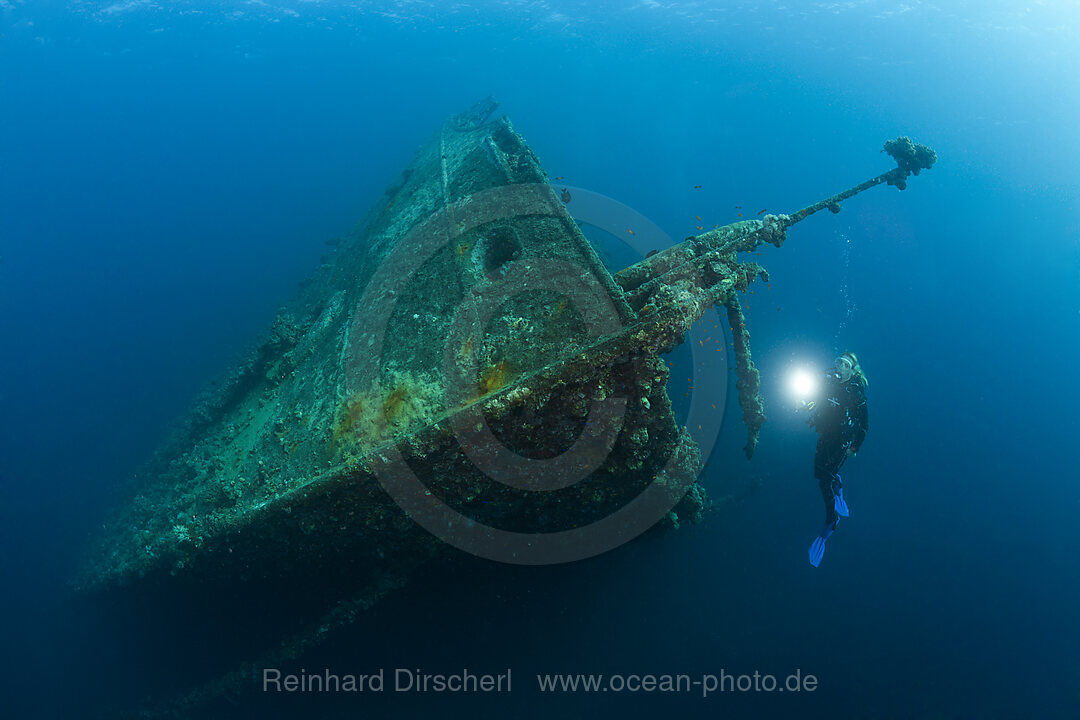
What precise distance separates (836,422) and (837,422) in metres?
0.01

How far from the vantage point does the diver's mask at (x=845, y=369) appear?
6.48 meters

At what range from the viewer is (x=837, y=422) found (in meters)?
6.52

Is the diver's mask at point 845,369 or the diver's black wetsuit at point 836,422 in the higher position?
the diver's mask at point 845,369

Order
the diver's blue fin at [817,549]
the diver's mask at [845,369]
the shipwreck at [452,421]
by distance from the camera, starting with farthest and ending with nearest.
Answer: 1. the diver's blue fin at [817,549]
2. the diver's mask at [845,369]
3. the shipwreck at [452,421]

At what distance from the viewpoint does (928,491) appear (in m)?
11.1

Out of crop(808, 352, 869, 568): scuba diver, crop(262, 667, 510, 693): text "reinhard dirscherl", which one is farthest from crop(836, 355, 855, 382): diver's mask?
crop(262, 667, 510, 693): text "reinhard dirscherl"

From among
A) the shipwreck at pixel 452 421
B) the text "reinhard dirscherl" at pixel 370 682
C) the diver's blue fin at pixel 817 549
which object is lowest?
the text "reinhard dirscherl" at pixel 370 682

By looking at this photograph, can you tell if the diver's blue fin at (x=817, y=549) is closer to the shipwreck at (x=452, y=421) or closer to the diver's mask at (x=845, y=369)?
the shipwreck at (x=452, y=421)

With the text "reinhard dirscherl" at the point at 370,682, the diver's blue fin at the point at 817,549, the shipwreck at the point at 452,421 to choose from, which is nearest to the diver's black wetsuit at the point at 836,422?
the diver's blue fin at the point at 817,549

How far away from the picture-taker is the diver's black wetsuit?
6.49 meters

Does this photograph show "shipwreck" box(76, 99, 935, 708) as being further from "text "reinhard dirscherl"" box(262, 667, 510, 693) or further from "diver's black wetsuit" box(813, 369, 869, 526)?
"diver's black wetsuit" box(813, 369, 869, 526)

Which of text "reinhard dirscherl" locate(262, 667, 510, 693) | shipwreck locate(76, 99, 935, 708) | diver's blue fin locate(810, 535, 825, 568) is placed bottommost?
text "reinhard dirscherl" locate(262, 667, 510, 693)

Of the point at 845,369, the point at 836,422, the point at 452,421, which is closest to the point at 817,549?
the point at 836,422

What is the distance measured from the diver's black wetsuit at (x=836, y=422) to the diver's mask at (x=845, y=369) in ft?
0.19
